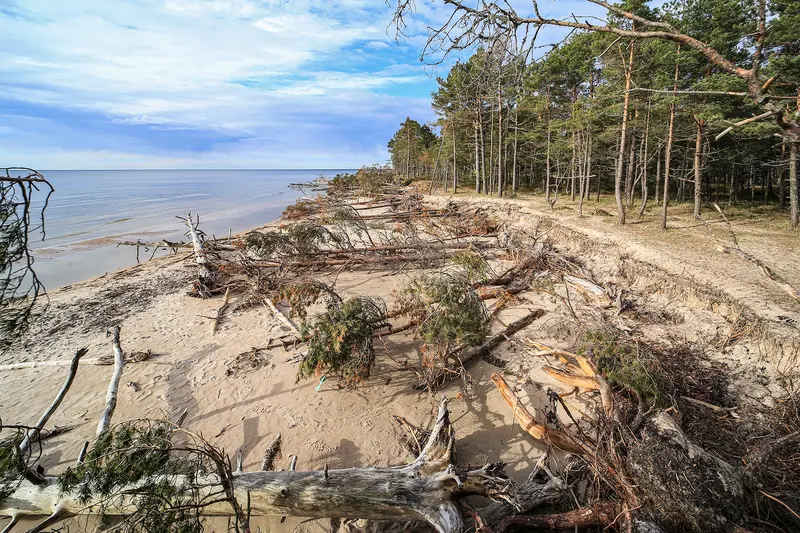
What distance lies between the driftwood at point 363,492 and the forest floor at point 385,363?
67 cm

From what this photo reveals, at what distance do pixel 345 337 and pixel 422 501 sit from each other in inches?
122

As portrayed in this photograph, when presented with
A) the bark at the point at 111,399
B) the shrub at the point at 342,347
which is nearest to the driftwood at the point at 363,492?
the bark at the point at 111,399

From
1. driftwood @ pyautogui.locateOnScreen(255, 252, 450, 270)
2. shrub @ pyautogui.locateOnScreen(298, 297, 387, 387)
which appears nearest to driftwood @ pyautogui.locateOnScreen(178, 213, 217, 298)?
driftwood @ pyautogui.locateOnScreen(255, 252, 450, 270)

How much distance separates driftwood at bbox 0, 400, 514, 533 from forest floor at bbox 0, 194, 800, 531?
667 millimetres

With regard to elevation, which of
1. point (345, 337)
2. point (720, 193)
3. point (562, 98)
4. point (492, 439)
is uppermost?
point (562, 98)

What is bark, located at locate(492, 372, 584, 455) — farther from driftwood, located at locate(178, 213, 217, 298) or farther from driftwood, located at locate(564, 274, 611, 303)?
driftwood, located at locate(178, 213, 217, 298)

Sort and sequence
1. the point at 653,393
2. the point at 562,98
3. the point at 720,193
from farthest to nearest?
the point at 720,193
the point at 562,98
the point at 653,393

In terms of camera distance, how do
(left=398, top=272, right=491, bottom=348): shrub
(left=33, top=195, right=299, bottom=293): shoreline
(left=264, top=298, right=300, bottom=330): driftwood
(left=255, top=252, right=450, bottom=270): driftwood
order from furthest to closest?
(left=33, top=195, right=299, bottom=293): shoreline < (left=255, top=252, right=450, bottom=270): driftwood < (left=264, top=298, right=300, bottom=330): driftwood < (left=398, top=272, right=491, bottom=348): shrub

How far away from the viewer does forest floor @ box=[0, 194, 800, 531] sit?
5.40m

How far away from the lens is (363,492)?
3766mm

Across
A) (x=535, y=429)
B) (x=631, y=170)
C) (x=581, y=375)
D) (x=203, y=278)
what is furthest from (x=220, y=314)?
(x=631, y=170)

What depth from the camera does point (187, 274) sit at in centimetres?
1398

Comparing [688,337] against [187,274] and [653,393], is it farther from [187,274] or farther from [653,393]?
[187,274]

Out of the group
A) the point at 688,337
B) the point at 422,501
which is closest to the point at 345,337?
the point at 422,501
